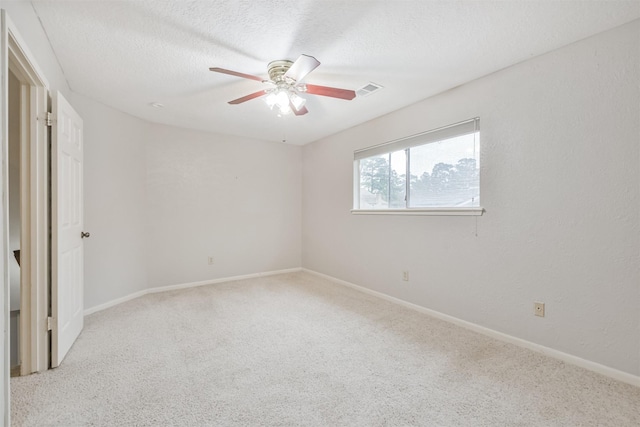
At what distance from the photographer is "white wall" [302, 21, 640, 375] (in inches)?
72.1

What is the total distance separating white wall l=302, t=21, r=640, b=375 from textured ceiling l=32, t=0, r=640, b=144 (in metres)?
0.26

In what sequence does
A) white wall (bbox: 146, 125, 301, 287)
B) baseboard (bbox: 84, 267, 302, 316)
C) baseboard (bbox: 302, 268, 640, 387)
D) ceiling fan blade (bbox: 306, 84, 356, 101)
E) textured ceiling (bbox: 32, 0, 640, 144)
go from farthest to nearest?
1. white wall (bbox: 146, 125, 301, 287)
2. baseboard (bbox: 84, 267, 302, 316)
3. ceiling fan blade (bbox: 306, 84, 356, 101)
4. baseboard (bbox: 302, 268, 640, 387)
5. textured ceiling (bbox: 32, 0, 640, 144)

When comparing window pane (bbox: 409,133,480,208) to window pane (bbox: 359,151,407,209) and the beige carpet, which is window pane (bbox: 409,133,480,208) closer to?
A: window pane (bbox: 359,151,407,209)

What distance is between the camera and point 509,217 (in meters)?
2.37

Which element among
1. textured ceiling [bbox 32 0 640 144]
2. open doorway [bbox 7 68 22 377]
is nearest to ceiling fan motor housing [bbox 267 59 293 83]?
textured ceiling [bbox 32 0 640 144]

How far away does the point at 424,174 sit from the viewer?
3.12 m

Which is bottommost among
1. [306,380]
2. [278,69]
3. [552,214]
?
[306,380]

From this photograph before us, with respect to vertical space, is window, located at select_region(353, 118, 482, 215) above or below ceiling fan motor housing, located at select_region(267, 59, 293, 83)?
below

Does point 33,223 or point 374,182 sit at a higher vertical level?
point 374,182

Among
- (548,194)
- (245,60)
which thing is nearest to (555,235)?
(548,194)

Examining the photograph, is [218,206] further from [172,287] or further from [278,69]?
[278,69]

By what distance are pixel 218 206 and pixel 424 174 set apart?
297 cm

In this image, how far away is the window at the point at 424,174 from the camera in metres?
2.70

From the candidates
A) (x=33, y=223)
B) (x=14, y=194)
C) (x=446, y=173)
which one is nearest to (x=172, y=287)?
(x=14, y=194)
